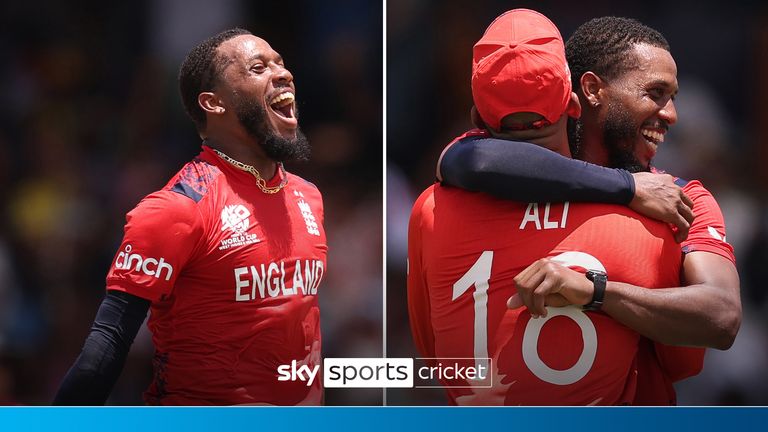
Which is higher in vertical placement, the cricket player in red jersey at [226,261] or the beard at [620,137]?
the beard at [620,137]

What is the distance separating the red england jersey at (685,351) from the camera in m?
3.14

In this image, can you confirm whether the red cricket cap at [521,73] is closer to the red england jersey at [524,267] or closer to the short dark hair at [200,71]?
the red england jersey at [524,267]

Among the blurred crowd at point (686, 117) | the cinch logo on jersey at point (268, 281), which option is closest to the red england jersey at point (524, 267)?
the blurred crowd at point (686, 117)

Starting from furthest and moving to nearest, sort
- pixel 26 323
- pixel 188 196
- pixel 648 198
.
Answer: pixel 26 323
pixel 188 196
pixel 648 198

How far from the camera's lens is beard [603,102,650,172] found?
3211mm

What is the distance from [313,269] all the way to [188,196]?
17.5 inches

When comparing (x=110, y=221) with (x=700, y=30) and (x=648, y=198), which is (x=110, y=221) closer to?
(x=648, y=198)

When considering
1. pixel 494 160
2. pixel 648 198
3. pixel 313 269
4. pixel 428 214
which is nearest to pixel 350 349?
pixel 313 269

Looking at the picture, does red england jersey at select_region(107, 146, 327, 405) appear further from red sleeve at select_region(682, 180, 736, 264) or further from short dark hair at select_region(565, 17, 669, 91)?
red sleeve at select_region(682, 180, 736, 264)

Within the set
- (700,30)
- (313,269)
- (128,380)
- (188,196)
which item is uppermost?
(700,30)

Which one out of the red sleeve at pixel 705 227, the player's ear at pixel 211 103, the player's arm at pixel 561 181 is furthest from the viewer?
the player's ear at pixel 211 103

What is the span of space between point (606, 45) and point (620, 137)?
0.29 meters

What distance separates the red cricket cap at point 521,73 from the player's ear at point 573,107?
0.17ft

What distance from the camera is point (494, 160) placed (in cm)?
302
